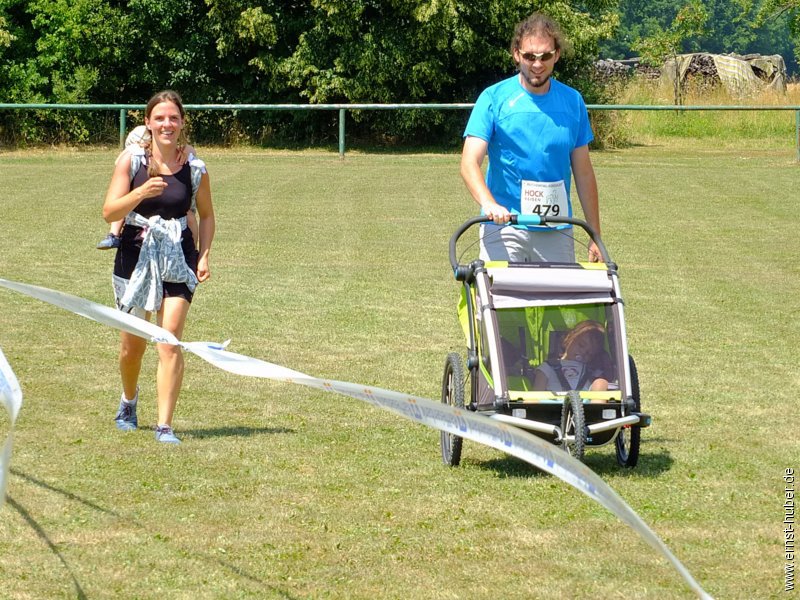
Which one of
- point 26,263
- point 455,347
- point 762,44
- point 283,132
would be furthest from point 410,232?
point 762,44

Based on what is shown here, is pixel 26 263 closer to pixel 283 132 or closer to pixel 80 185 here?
pixel 80 185

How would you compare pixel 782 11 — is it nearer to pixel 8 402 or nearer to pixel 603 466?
pixel 603 466

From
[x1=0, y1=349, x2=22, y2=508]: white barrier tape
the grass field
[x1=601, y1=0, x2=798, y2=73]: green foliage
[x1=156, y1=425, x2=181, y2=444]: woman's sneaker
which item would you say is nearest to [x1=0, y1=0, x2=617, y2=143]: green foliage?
the grass field

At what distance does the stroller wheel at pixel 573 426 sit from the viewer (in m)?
5.61

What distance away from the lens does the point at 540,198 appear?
21.2ft

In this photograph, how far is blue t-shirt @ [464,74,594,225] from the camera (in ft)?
21.0

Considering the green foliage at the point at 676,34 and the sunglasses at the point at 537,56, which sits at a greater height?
the sunglasses at the point at 537,56

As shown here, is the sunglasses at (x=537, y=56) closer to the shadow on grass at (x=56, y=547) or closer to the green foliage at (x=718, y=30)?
the shadow on grass at (x=56, y=547)

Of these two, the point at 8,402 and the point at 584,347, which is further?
the point at 584,347

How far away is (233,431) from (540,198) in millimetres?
2044

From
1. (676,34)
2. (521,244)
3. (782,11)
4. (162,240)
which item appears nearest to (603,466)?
(521,244)

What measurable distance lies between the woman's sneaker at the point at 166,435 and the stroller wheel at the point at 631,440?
218 centimetres

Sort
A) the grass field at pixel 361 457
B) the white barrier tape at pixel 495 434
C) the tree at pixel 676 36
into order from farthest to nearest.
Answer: the tree at pixel 676 36, the grass field at pixel 361 457, the white barrier tape at pixel 495 434

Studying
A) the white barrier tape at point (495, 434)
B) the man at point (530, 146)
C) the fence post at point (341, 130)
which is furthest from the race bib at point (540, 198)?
the fence post at point (341, 130)
